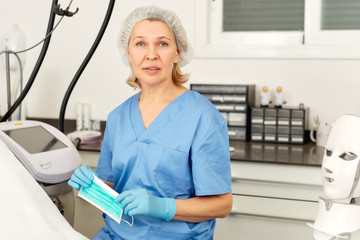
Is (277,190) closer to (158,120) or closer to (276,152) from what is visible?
(276,152)

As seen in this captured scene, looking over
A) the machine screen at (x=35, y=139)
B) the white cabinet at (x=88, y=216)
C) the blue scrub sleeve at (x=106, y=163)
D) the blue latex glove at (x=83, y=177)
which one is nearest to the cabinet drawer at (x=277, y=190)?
the white cabinet at (x=88, y=216)

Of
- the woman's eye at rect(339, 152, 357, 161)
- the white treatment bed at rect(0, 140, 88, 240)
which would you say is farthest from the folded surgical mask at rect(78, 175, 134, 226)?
the woman's eye at rect(339, 152, 357, 161)

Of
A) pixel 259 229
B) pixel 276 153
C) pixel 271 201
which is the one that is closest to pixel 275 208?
pixel 271 201

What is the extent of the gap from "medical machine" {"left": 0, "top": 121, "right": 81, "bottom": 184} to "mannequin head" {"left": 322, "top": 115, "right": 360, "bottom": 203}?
3.01 ft

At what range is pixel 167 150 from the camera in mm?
1528

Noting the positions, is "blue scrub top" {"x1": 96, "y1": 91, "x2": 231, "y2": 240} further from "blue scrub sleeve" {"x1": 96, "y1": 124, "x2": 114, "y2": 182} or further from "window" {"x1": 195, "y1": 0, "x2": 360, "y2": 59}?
"window" {"x1": 195, "y1": 0, "x2": 360, "y2": 59}

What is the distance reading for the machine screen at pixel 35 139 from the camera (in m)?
1.72

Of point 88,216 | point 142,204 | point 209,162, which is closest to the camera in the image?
point 142,204

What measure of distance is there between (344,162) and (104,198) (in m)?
0.67

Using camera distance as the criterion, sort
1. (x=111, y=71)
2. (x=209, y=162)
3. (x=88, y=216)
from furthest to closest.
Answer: (x=111, y=71) < (x=88, y=216) < (x=209, y=162)

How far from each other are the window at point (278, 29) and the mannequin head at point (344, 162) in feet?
4.97

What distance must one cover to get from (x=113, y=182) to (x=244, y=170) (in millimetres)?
894

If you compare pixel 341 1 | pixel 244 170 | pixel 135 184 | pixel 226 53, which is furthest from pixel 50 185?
pixel 341 1

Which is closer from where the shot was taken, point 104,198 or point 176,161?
point 104,198
